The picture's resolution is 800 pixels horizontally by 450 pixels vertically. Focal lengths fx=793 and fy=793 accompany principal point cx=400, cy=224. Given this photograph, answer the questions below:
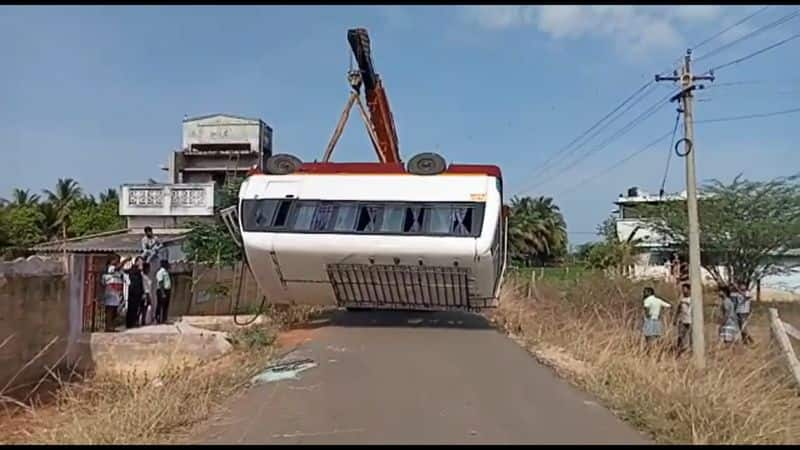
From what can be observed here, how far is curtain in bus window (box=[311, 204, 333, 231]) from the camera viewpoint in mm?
15047

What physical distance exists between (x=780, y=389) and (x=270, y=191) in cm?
974

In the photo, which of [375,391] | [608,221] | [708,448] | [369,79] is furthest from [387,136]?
[608,221]

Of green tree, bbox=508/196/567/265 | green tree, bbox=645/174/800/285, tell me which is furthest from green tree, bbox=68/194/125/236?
green tree, bbox=645/174/800/285

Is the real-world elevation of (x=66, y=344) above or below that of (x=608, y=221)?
below

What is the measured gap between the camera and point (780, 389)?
928cm

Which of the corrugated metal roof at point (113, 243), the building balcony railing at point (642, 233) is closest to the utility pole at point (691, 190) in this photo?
the corrugated metal roof at point (113, 243)

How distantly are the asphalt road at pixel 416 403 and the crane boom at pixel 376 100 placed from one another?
9.45m

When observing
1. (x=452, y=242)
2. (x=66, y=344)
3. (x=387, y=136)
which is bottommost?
(x=66, y=344)

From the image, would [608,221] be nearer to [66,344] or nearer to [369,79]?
[369,79]

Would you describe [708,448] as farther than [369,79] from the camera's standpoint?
No

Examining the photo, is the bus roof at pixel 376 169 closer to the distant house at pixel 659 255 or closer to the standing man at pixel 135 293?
the standing man at pixel 135 293

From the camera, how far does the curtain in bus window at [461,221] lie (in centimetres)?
1455

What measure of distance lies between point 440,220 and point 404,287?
6.14ft

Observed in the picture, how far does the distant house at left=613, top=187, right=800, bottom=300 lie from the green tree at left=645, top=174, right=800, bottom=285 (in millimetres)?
1423
